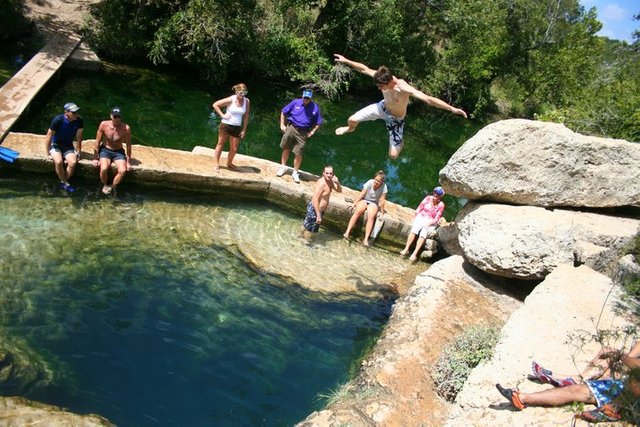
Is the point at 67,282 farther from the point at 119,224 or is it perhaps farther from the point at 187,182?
the point at 187,182

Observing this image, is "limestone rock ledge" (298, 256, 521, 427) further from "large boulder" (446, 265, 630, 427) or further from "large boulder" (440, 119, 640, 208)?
"large boulder" (440, 119, 640, 208)

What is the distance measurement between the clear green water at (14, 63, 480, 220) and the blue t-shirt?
2.68 metres

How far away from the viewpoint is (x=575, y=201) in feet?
29.6

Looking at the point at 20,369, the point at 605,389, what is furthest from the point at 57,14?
the point at 605,389

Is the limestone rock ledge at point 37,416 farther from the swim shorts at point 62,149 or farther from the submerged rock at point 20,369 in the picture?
the swim shorts at point 62,149

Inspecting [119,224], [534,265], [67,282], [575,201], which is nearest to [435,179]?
[575,201]

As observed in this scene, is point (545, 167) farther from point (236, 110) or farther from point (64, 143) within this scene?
point (64, 143)

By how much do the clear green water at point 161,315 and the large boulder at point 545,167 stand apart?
2.66 metres

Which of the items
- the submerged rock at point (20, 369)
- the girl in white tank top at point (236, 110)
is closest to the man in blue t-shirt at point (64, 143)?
the girl in white tank top at point (236, 110)

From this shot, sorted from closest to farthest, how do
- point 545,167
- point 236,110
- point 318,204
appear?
1. point 545,167
2. point 318,204
3. point 236,110

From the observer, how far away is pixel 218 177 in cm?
980

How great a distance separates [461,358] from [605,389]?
1.75 m

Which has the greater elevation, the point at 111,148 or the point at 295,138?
the point at 295,138

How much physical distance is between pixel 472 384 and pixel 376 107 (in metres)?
4.47
